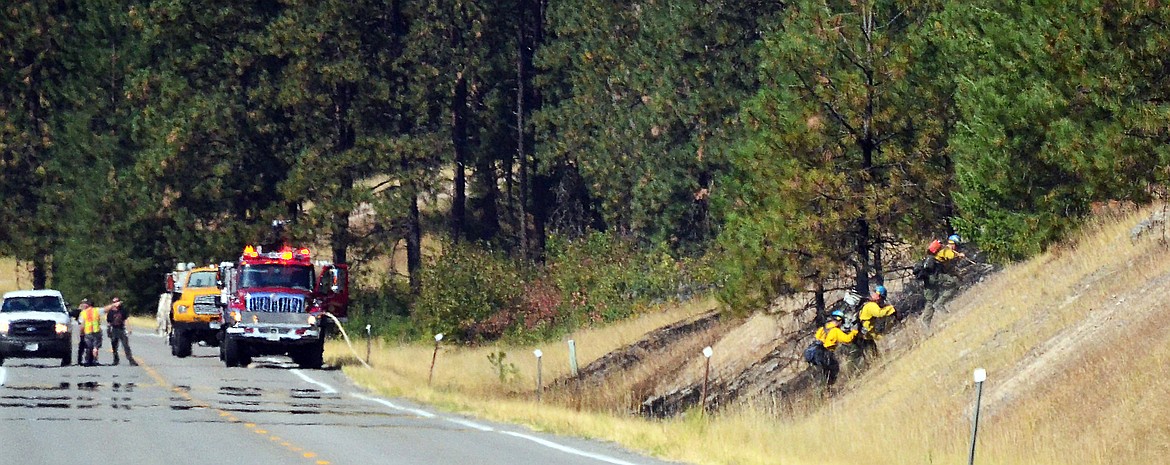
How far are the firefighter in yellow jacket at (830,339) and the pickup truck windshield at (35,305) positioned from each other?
17675 mm

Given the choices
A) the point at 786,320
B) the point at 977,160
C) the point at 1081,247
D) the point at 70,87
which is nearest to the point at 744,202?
the point at 786,320

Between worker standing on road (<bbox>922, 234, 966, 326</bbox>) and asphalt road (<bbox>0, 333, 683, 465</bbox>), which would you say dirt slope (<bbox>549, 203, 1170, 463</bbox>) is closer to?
worker standing on road (<bbox>922, 234, 966, 326</bbox>)

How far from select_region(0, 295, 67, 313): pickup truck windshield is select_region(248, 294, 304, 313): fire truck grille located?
4225mm

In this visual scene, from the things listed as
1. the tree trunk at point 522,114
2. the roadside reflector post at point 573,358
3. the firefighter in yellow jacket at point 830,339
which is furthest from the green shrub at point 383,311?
the firefighter in yellow jacket at point 830,339

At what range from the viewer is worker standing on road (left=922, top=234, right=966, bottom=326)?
28453mm

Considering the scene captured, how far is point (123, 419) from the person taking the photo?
2192cm

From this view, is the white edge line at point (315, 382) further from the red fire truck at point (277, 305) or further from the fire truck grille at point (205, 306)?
the fire truck grille at point (205, 306)

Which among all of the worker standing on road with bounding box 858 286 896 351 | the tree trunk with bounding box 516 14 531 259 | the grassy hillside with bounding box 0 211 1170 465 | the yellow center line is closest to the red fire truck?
the yellow center line

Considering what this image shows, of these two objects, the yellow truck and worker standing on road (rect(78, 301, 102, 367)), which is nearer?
worker standing on road (rect(78, 301, 102, 367))

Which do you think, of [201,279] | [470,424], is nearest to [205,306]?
[201,279]

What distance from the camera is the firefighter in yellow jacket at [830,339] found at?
2556 cm

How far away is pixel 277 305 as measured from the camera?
3556 cm

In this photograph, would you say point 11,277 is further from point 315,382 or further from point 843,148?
point 843,148

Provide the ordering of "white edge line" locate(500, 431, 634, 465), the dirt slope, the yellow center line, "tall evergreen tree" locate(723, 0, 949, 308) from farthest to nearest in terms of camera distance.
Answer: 1. "tall evergreen tree" locate(723, 0, 949, 308)
2. the dirt slope
3. the yellow center line
4. "white edge line" locate(500, 431, 634, 465)
